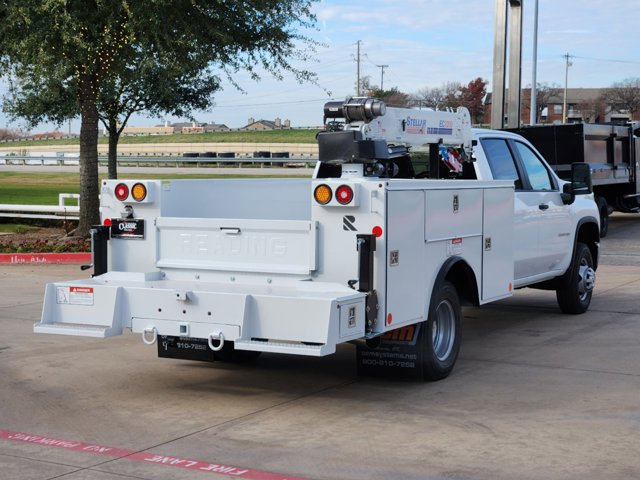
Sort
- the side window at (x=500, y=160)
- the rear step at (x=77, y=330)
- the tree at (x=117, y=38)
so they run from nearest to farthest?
1. the rear step at (x=77, y=330)
2. the side window at (x=500, y=160)
3. the tree at (x=117, y=38)

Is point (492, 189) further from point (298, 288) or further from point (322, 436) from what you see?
point (322, 436)

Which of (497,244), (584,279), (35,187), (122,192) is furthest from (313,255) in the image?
(35,187)

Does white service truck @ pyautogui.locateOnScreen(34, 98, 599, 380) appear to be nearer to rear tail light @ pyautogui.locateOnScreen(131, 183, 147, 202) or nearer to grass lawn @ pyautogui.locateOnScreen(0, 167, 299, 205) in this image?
rear tail light @ pyautogui.locateOnScreen(131, 183, 147, 202)

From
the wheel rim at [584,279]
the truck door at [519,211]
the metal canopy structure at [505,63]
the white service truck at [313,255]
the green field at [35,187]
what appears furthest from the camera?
the green field at [35,187]

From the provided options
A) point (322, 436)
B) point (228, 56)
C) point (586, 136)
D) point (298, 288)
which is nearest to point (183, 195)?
point (298, 288)

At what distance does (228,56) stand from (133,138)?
95.2 metres

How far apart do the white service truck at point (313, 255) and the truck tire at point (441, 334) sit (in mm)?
12

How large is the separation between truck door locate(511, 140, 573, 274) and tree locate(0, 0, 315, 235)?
294 inches

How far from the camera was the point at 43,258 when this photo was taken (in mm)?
17438

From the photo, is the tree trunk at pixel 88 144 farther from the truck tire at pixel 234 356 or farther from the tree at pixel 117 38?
the truck tire at pixel 234 356

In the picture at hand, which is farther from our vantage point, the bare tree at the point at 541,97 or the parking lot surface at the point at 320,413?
the bare tree at the point at 541,97

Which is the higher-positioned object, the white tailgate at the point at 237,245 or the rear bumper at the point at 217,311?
the white tailgate at the point at 237,245

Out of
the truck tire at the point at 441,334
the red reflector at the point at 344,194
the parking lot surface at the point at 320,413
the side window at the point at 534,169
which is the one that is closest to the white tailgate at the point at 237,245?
the red reflector at the point at 344,194

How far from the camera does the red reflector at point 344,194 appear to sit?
719 centimetres
